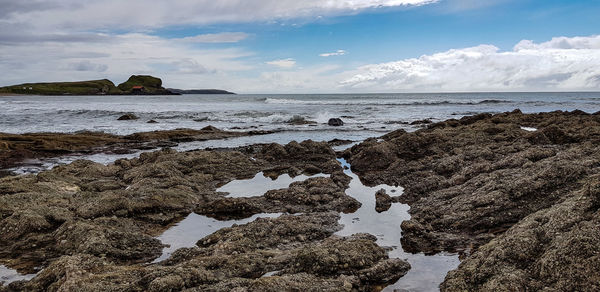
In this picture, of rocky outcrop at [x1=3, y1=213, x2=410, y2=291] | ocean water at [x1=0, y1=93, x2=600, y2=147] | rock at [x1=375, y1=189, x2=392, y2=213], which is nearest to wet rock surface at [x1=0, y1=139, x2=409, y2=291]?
rocky outcrop at [x1=3, y1=213, x2=410, y2=291]

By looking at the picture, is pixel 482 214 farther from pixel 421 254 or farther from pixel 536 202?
pixel 421 254

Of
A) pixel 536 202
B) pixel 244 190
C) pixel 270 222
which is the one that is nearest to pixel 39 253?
pixel 270 222

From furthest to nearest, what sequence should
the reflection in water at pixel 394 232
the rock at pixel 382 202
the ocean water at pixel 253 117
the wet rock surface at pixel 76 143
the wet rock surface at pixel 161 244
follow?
the ocean water at pixel 253 117
the wet rock surface at pixel 76 143
the rock at pixel 382 202
the reflection in water at pixel 394 232
the wet rock surface at pixel 161 244

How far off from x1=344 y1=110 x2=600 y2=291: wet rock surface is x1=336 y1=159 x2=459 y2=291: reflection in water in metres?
0.25

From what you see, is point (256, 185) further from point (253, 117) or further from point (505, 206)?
point (253, 117)

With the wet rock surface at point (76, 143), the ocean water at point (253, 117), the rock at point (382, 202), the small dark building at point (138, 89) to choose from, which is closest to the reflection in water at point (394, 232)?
the rock at point (382, 202)

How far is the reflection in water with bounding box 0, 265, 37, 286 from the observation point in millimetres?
5480

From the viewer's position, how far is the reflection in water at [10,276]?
5.48 m

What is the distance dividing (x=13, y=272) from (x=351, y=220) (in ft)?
19.5

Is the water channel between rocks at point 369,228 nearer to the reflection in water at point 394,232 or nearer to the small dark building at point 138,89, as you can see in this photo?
the reflection in water at point 394,232

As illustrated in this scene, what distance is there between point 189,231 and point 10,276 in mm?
2967

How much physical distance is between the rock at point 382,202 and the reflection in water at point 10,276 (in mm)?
6668

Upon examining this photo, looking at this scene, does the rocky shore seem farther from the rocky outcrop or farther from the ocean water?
the ocean water

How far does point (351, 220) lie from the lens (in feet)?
26.8
